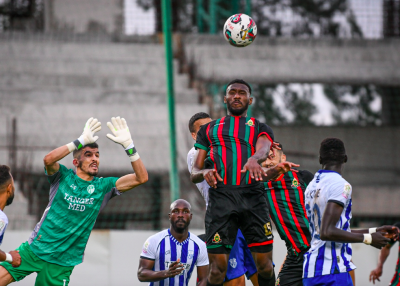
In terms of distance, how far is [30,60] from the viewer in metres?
17.2

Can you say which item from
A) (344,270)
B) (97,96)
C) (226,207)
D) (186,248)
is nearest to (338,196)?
(344,270)

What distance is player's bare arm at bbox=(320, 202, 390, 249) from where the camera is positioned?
4375 mm

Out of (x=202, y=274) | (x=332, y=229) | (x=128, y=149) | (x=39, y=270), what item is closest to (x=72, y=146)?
(x=128, y=149)

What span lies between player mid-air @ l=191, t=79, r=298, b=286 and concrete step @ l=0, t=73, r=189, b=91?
36.0 ft

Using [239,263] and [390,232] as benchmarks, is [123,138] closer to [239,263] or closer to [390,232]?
[239,263]

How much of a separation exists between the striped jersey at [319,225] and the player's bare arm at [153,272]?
1.75 meters

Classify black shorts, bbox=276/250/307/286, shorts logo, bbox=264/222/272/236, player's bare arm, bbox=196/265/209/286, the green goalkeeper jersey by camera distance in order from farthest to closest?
player's bare arm, bbox=196/265/209/286 < black shorts, bbox=276/250/307/286 < the green goalkeeper jersey < shorts logo, bbox=264/222/272/236

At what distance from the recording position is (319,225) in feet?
15.2

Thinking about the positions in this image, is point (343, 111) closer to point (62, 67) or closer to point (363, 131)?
point (363, 131)

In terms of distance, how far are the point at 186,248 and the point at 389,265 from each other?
192 inches

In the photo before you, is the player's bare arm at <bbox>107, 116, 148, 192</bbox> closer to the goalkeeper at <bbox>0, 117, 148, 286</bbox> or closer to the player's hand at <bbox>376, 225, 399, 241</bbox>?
the goalkeeper at <bbox>0, 117, 148, 286</bbox>

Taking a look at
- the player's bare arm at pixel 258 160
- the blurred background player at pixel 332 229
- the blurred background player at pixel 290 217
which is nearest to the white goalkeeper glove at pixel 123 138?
the player's bare arm at pixel 258 160

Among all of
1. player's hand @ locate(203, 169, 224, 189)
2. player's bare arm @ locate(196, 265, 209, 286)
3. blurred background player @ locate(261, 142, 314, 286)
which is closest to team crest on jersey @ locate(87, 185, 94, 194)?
player's bare arm @ locate(196, 265, 209, 286)

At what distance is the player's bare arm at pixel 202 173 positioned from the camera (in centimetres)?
512
